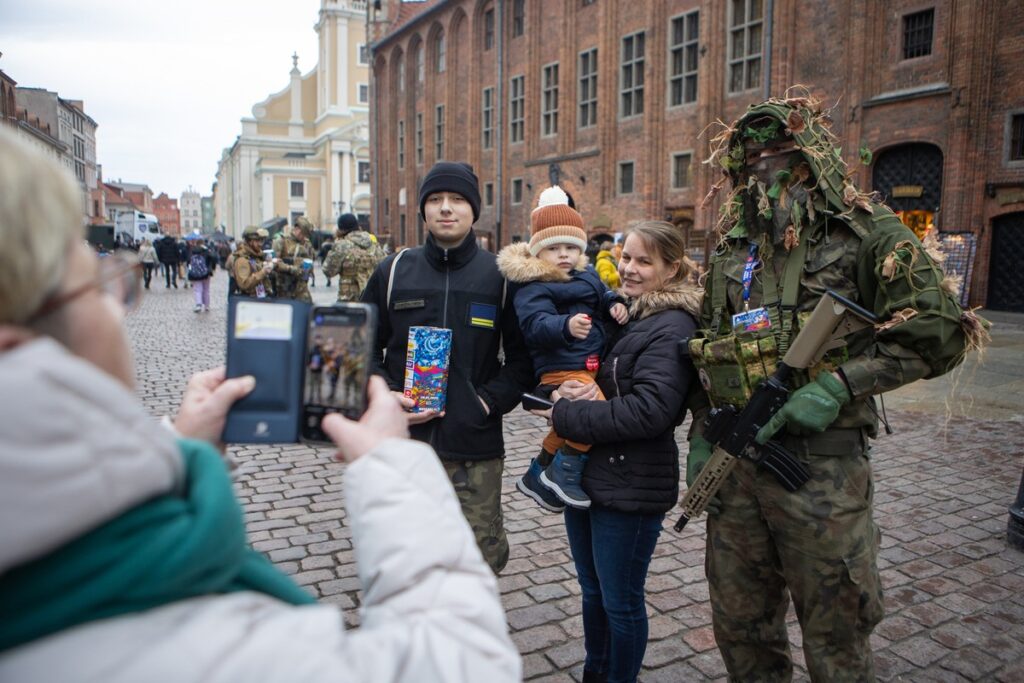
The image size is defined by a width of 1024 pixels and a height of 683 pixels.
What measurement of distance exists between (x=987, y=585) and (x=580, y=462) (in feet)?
9.81

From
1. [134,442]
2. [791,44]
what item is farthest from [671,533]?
[791,44]

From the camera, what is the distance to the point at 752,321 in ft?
9.80

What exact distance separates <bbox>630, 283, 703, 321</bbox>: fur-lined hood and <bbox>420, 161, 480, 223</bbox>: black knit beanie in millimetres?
890

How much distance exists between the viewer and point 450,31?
41812 mm

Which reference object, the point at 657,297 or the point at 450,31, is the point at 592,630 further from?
the point at 450,31

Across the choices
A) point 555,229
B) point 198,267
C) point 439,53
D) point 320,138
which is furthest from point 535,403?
point 320,138

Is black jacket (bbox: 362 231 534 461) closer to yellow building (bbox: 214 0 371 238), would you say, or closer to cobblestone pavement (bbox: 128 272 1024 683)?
cobblestone pavement (bbox: 128 272 1024 683)

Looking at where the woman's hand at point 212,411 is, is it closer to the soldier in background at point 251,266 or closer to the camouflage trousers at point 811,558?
the camouflage trousers at point 811,558

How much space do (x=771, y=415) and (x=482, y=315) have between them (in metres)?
1.34

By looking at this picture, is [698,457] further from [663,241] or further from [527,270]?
[527,270]

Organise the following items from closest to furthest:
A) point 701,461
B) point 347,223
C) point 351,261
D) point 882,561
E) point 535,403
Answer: point 701,461
point 535,403
point 882,561
point 351,261
point 347,223

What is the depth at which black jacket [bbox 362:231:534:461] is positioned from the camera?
3475mm

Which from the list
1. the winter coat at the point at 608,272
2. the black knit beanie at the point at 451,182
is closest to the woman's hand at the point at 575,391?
the black knit beanie at the point at 451,182

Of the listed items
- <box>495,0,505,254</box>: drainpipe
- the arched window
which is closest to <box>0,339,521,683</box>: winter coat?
<box>495,0,505,254</box>: drainpipe
